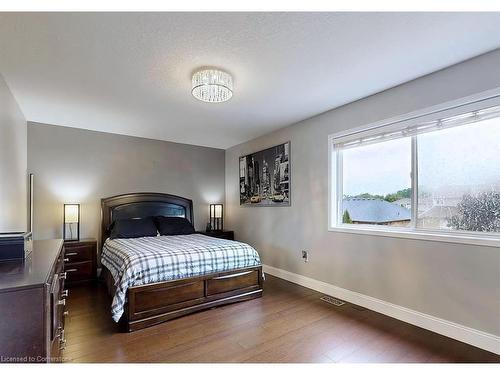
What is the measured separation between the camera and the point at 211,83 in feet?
7.59

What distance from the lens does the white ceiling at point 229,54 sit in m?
1.74

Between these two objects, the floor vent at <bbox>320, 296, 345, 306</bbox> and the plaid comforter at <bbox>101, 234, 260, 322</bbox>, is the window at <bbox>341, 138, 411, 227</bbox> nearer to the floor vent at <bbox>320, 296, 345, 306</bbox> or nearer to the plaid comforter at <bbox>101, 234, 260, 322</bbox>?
the floor vent at <bbox>320, 296, 345, 306</bbox>

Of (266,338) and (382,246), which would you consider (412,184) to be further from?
(266,338)

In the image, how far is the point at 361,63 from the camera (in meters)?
2.27

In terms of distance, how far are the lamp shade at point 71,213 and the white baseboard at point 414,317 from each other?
11.0ft

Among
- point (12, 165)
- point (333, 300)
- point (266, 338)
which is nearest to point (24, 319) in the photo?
point (266, 338)

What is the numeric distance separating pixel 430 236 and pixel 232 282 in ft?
6.84

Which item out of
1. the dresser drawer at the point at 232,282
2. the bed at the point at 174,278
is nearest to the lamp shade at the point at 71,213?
the bed at the point at 174,278

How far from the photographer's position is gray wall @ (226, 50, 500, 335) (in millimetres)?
2131

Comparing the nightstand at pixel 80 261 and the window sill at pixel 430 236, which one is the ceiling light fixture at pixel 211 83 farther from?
the nightstand at pixel 80 261

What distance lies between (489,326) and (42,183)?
537 centimetres

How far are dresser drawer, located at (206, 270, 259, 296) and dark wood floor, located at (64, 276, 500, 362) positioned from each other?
21 cm

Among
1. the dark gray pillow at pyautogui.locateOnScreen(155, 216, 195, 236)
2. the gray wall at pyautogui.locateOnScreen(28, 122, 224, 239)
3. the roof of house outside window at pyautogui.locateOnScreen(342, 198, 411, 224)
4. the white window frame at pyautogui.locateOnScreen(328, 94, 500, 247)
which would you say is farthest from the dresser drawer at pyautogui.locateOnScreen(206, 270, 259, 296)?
the gray wall at pyautogui.locateOnScreen(28, 122, 224, 239)

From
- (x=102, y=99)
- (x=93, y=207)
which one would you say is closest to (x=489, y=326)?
(x=102, y=99)
